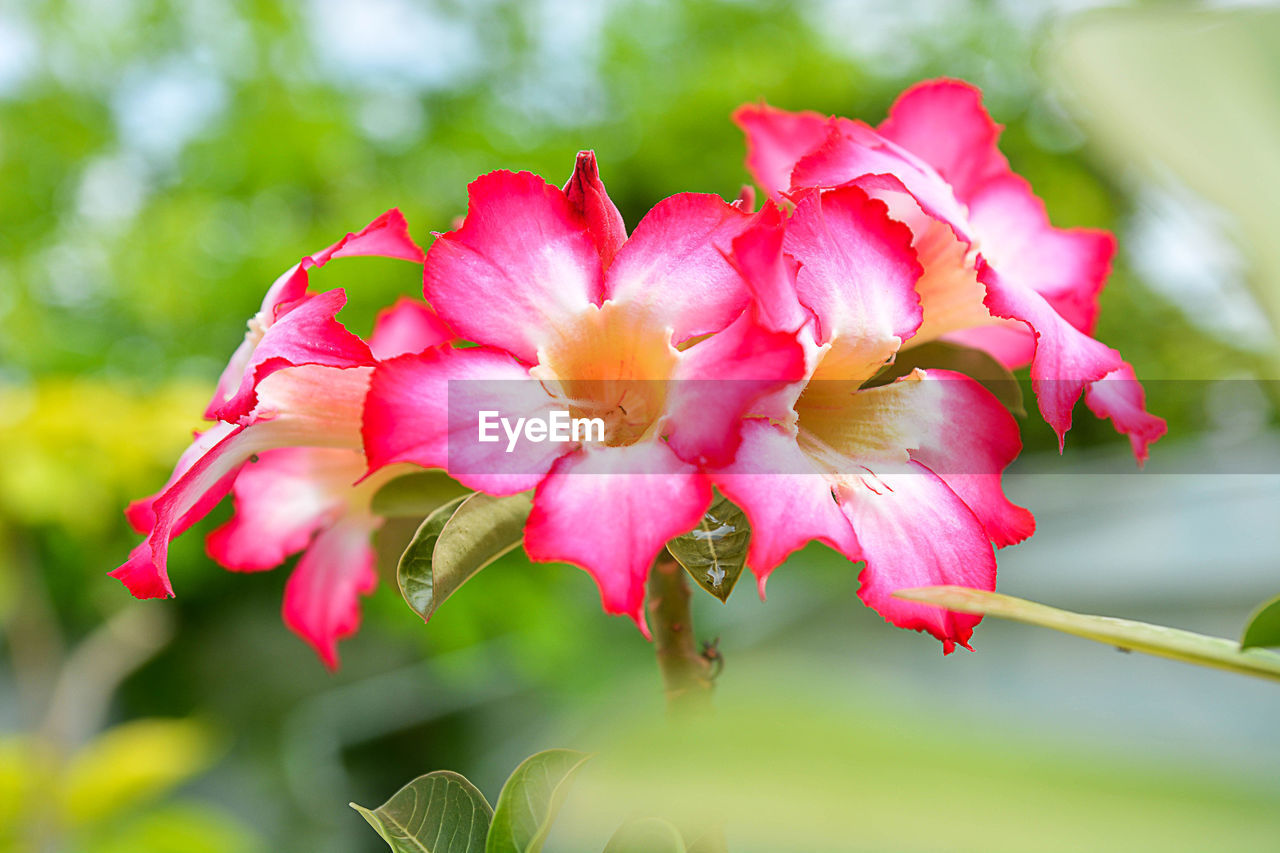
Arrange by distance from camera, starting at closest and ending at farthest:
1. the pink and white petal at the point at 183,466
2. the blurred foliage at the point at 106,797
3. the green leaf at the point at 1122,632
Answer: the green leaf at the point at 1122,632, the pink and white petal at the point at 183,466, the blurred foliage at the point at 106,797

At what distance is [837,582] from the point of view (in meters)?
1.93

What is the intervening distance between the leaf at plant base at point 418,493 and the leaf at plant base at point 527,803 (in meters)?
0.10

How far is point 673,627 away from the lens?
299mm

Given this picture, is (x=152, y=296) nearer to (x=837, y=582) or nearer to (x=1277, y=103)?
(x=837, y=582)

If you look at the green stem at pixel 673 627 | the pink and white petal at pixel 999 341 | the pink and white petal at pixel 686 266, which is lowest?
the green stem at pixel 673 627

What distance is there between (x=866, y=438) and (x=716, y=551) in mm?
58

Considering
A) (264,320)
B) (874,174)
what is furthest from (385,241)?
(874,174)

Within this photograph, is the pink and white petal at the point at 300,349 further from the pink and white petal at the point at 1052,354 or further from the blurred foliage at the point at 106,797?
the blurred foliage at the point at 106,797

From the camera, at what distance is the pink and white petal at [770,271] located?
213mm

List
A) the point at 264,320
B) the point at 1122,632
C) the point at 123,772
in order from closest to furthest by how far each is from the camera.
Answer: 1. the point at 1122,632
2. the point at 264,320
3. the point at 123,772

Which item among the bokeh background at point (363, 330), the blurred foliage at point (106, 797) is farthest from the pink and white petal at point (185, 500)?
the blurred foliage at point (106, 797)

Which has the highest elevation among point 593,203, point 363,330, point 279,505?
point 593,203

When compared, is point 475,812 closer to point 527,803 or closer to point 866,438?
point 527,803

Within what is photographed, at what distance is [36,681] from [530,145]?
3.91ft
